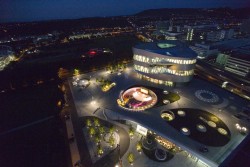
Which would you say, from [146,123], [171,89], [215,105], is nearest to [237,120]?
[215,105]

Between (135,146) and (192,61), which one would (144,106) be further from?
(192,61)

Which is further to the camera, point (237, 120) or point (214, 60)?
point (214, 60)

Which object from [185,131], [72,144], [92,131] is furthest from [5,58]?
[185,131]

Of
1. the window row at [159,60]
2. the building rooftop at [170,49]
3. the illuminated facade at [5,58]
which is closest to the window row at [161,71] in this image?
the window row at [159,60]

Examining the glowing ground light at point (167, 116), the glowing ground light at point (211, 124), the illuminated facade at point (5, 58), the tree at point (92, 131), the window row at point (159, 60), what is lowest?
the tree at point (92, 131)

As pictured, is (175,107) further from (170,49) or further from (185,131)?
(170,49)

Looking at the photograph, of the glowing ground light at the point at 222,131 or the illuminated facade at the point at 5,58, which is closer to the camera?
the glowing ground light at the point at 222,131

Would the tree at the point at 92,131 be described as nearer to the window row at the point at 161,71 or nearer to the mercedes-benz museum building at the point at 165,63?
the mercedes-benz museum building at the point at 165,63
